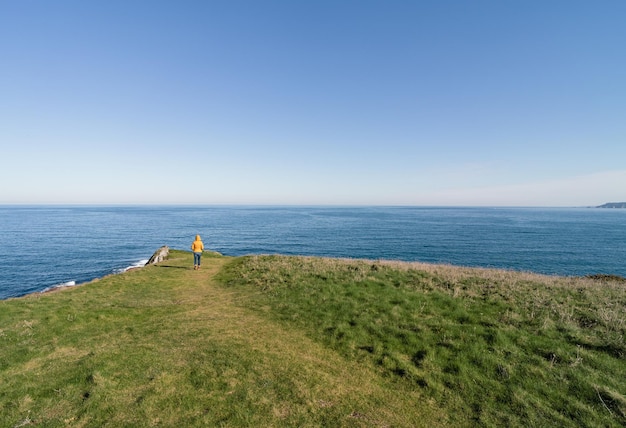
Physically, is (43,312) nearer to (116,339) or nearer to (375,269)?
(116,339)

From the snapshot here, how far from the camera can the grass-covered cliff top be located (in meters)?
7.44

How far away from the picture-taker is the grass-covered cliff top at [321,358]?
24.4 feet

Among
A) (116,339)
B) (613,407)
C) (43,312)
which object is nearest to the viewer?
(613,407)

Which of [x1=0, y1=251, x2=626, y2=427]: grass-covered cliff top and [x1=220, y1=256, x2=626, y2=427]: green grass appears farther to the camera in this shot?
[x1=220, y1=256, x2=626, y2=427]: green grass

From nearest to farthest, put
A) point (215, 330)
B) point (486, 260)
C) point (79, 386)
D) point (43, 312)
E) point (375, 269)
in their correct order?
point (79, 386) < point (215, 330) < point (43, 312) < point (375, 269) < point (486, 260)

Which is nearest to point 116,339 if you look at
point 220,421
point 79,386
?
point 79,386

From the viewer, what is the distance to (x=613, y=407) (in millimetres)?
7355

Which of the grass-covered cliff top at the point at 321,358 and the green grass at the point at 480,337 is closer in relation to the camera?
the grass-covered cliff top at the point at 321,358

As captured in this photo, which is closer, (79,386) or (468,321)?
(79,386)

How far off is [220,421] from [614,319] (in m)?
16.6

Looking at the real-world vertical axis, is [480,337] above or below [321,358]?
above

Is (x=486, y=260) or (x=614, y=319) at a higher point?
(x=614, y=319)

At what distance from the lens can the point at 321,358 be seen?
10281mm

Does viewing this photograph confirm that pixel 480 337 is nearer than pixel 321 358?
No
